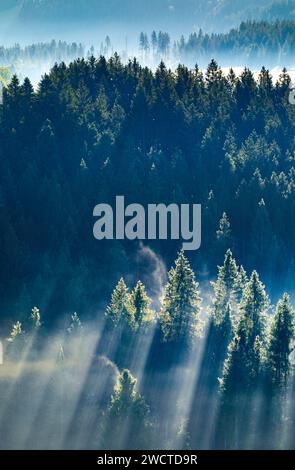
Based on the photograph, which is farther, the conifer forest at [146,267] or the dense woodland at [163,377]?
the conifer forest at [146,267]

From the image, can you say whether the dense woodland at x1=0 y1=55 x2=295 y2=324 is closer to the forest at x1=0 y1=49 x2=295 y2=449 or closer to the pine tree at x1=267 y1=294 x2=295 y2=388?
the forest at x1=0 y1=49 x2=295 y2=449

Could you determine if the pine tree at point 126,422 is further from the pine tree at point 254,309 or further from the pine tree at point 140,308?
the pine tree at point 140,308

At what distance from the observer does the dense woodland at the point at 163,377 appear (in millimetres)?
59656

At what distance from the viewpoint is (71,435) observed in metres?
61.5

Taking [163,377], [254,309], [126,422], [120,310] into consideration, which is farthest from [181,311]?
[126,422]

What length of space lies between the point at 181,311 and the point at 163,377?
5366 millimetres

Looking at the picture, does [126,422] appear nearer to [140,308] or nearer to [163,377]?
[163,377]

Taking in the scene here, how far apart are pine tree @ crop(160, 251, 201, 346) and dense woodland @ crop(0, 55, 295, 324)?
539 inches

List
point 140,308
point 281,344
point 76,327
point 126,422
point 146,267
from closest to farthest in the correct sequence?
point 126,422, point 281,344, point 140,308, point 76,327, point 146,267

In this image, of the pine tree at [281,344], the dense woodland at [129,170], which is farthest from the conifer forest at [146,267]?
the dense woodland at [129,170]

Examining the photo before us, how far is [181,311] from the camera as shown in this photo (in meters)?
70.3

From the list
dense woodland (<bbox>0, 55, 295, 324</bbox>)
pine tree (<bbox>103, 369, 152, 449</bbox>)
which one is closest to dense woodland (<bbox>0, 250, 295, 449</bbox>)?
pine tree (<bbox>103, 369, 152, 449</bbox>)

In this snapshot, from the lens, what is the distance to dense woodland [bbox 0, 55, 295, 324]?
87.6m

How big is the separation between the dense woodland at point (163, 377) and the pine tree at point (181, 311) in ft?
0.26
